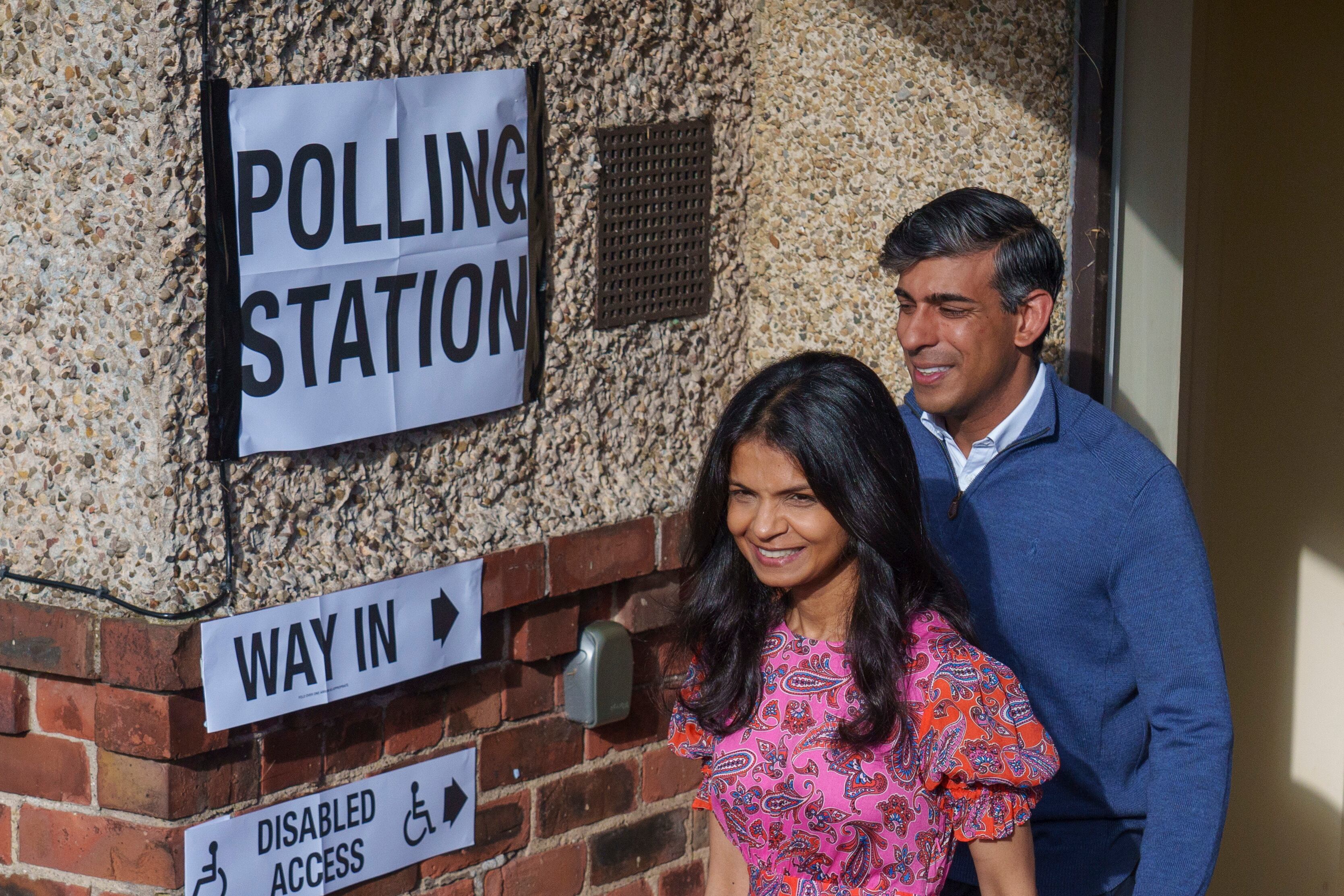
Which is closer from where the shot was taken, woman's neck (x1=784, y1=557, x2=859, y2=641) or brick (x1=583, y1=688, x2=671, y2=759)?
woman's neck (x1=784, y1=557, x2=859, y2=641)

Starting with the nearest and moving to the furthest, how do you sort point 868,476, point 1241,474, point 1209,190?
1. point 868,476
2. point 1209,190
3. point 1241,474

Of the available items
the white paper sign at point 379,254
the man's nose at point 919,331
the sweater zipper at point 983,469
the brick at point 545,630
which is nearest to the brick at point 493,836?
the brick at point 545,630

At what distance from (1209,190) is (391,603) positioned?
211 cm

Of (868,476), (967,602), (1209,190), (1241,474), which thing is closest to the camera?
(868,476)

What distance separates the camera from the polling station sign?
2086 mm

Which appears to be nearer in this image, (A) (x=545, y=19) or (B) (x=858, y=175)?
(A) (x=545, y=19)

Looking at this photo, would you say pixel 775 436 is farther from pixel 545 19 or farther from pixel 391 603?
pixel 545 19

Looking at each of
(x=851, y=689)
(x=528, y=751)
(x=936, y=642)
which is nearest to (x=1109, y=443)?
(x=936, y=642)

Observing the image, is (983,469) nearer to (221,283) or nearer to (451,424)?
(451,424)

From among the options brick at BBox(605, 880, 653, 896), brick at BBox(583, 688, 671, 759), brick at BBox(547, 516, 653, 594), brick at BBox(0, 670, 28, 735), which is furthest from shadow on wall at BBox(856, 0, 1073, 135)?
brick at BBox(0, 670, 28, 735)

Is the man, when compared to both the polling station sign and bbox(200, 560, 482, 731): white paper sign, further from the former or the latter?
bbox(200, 560, 482, 731): white paper sign

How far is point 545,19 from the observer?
8.14 ft

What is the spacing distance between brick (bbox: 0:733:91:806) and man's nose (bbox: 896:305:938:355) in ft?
4.33

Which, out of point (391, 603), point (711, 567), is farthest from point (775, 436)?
point (391, 603)
